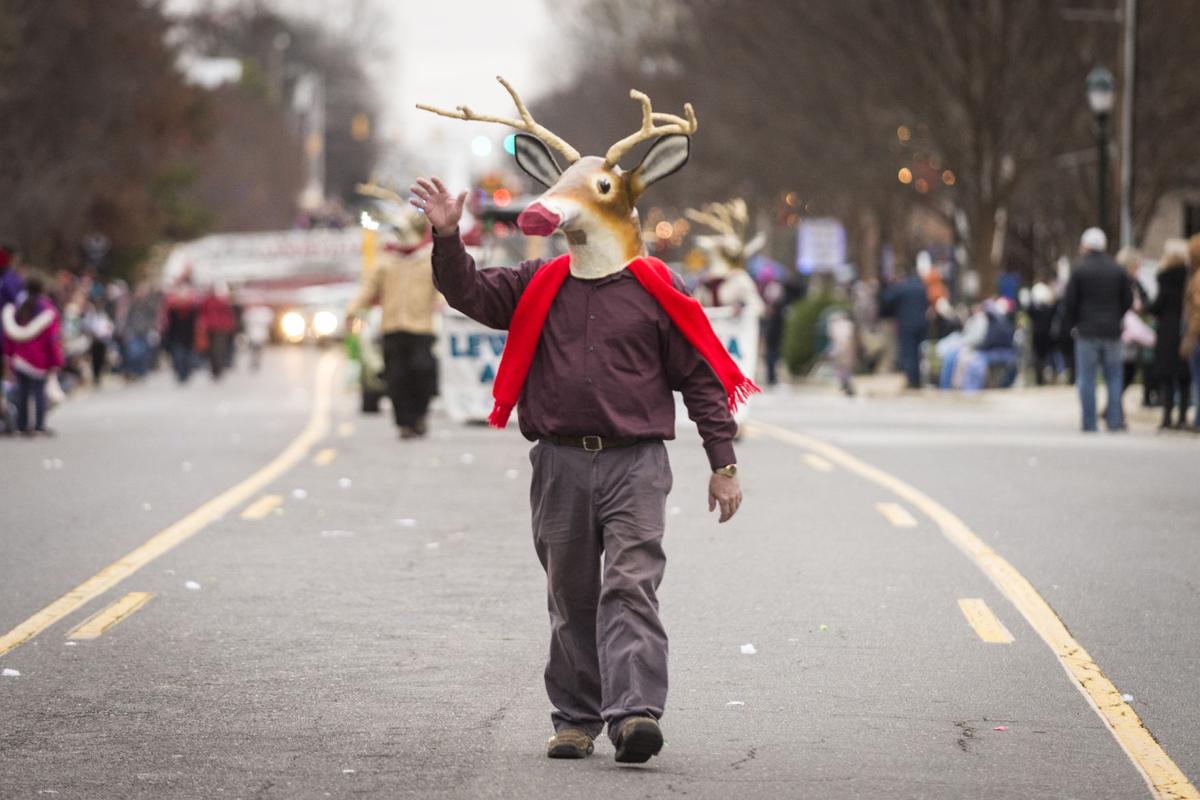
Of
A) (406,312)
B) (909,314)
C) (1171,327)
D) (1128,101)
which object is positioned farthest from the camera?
(909,314)

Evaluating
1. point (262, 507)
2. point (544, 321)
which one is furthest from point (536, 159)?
point (262, 507)

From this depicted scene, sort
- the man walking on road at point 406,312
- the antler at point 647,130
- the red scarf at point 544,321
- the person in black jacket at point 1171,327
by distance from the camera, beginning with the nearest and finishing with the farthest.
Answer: the red scarf at point 544,321 → the antler at point 647,130 → the man walking on road at point 406,312 → the person in black jacket at point 1171,327

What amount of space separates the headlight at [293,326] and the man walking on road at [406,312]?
4472 centimetres

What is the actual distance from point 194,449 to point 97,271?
30954 mm

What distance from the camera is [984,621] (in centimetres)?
1038

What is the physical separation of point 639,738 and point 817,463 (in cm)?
1236

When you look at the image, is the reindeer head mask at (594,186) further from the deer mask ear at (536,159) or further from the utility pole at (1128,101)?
the utility pole at (1128,101)

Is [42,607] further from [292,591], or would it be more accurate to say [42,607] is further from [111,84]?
[111,84]

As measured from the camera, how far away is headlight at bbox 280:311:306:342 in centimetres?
6619

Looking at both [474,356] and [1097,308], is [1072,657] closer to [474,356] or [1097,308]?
[474,356]

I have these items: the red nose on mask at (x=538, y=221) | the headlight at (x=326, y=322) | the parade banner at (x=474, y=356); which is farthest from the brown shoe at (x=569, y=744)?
the headlight at (x=326, y=322)

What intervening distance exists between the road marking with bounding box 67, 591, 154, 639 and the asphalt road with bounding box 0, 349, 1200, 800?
0.18 feet

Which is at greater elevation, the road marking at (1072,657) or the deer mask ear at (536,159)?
the deer mask ear at (536,159)

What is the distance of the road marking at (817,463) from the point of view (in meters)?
18.7
